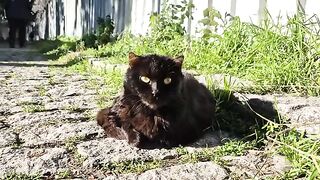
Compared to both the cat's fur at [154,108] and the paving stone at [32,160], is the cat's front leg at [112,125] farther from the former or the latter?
the paving stone at [32,160]

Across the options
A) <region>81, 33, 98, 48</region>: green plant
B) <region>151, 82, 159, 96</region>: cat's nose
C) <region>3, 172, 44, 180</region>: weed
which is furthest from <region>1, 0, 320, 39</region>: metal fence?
<region>3, 172, 44, 180</region>: weed

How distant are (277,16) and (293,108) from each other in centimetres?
160

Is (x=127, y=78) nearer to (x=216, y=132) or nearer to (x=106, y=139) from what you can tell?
(x=106, y=139)

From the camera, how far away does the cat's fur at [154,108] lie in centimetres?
254

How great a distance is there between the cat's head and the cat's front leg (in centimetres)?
23

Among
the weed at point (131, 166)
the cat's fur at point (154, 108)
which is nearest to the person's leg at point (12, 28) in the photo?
the cat's fur at point (154, 108)

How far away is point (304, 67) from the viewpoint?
10.9ft

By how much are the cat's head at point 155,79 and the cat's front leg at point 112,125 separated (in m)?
0.23

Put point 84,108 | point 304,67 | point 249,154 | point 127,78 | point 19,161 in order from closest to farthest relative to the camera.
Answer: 1. point 19,161
2. point 249,154
3. point 127,78
4. point 304,67
5. point 84,108

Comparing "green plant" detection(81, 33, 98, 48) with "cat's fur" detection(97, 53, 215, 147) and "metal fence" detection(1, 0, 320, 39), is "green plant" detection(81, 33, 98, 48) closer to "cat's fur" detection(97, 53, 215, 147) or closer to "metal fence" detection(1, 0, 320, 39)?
"metal fence" detection(1, 0, 320, 39)

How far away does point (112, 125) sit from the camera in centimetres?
276

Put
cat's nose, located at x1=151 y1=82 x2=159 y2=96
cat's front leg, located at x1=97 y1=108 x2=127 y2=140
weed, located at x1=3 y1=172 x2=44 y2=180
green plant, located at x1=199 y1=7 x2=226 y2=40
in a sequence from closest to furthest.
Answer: weed, located at x1=3 y1=172 x2=44 y2=180 → cat's nose, located at x1=151 y1=82 x2=159 y2=96 → cat's front leg, located at x1=97 y1=108 x2=127 y2=140 → green plant, located at x1=199 y1=7 x2=226 y2=40

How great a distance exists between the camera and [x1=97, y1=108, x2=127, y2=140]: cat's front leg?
2.68 m

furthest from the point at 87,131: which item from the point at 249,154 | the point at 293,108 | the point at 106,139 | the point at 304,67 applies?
the point at 304,67
